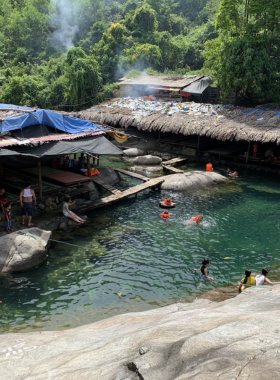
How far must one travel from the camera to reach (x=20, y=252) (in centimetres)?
1112

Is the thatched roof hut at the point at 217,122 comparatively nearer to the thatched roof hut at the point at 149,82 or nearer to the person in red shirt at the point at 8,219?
the thatched roof hut at the point at 149,82

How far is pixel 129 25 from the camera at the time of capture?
47125 millimetres

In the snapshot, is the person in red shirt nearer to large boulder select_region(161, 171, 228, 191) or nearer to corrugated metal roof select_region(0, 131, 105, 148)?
corrugated metal roof select_region(0, 131, 105, 148)

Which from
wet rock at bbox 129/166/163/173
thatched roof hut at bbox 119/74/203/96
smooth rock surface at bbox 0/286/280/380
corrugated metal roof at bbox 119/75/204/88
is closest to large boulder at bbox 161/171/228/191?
wet rock at bbox 129/166/163/173

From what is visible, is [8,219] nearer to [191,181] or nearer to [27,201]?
[27,201]

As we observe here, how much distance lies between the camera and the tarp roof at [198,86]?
105 ft

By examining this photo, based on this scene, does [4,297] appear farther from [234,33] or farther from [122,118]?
[234,33]

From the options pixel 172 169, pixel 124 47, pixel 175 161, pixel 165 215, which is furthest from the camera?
pixel 124 47

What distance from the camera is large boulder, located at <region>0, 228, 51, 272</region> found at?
35.8ft

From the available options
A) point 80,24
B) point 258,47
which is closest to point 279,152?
point 258,47

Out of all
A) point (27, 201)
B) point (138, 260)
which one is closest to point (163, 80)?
point (27, 201)

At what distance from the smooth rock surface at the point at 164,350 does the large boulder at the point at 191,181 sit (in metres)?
12.3

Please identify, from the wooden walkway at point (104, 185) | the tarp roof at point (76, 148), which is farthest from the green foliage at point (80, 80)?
the tarp roof at point (76, 148)

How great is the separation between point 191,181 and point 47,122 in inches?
328
